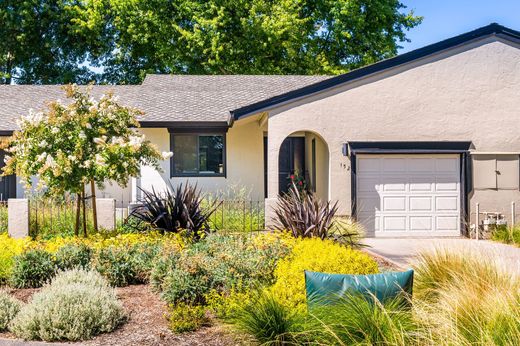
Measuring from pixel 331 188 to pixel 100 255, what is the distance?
8.00 metres

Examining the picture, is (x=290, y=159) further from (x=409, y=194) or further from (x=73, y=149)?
(x=73, y=149)

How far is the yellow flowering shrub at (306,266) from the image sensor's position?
19.9 ft

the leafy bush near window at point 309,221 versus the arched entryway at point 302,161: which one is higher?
the arched entryway at point 302,161

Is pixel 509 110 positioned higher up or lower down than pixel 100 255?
higher up

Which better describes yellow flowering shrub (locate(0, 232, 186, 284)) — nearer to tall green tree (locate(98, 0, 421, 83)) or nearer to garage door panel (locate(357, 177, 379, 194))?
garage door panel (locate(357, 177, 379, 194))

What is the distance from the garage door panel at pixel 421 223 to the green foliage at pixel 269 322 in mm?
10349

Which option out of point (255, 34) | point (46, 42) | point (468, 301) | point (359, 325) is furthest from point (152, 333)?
point (46, 42)

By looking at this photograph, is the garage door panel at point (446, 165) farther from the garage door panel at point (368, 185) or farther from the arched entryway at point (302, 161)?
the arched entryway at point (302, 161)

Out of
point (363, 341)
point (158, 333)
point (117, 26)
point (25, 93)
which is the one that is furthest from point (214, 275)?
point (117, 26)

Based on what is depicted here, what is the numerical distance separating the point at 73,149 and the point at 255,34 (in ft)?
66.3

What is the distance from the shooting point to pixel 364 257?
292 inches

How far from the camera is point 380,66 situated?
14.8 metres

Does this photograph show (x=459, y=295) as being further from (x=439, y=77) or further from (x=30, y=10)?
(x=30, y=10)

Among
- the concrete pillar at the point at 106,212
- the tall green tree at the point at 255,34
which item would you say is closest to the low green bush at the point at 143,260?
the concrete pillar at the point at 106,212
